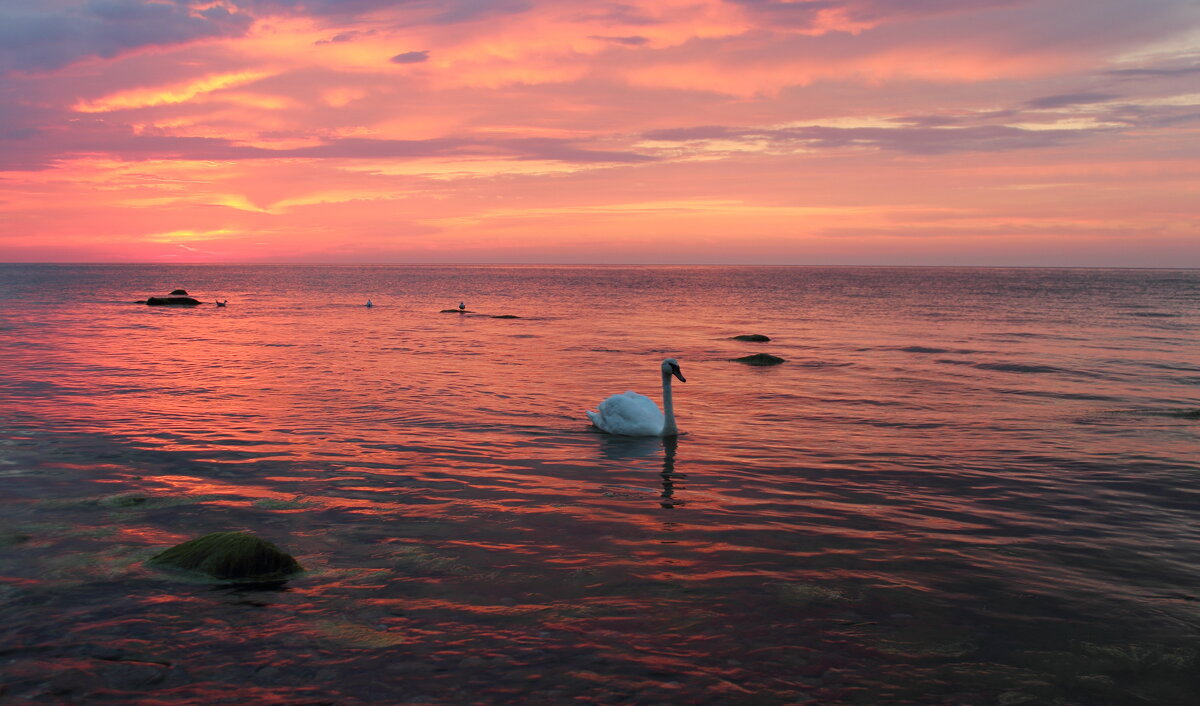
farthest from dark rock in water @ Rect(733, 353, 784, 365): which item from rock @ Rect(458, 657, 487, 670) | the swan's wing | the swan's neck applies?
rock @ Rect(458, 657, 487, 670)

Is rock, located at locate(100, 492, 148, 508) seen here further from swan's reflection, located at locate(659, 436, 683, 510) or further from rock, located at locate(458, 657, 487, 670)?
swan's reflection, located at locate(659, 436, 683, 510)

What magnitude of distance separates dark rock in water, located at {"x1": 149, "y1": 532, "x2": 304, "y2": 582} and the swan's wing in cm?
814

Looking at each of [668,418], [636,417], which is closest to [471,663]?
[636,417]

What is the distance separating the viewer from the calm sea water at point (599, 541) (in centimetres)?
617

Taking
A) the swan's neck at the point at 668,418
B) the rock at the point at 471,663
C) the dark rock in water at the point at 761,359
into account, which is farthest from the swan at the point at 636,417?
the dark rock in water at the point at 761,359

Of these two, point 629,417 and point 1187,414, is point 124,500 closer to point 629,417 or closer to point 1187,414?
point 629,417

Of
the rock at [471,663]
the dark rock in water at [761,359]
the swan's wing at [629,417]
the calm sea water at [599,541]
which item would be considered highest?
the dark rock in water at [761,359]

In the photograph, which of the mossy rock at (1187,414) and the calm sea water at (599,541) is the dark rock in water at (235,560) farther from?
the mossy rock at (1187,414)

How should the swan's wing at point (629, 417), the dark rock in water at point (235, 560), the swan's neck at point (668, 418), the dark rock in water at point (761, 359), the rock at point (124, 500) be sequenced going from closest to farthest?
the dark rock in water at point (235, 560)
the rock at point (124, 500)
the swan's wing at point (629, 417)
the swan's neck at point (668, 418)
the dark rock in water at point (761, 359)

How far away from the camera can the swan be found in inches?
603

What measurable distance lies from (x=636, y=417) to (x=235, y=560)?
8.61m

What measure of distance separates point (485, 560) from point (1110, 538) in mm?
7458

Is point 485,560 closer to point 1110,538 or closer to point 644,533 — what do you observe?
point 644,533

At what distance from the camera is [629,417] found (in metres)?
15.4
